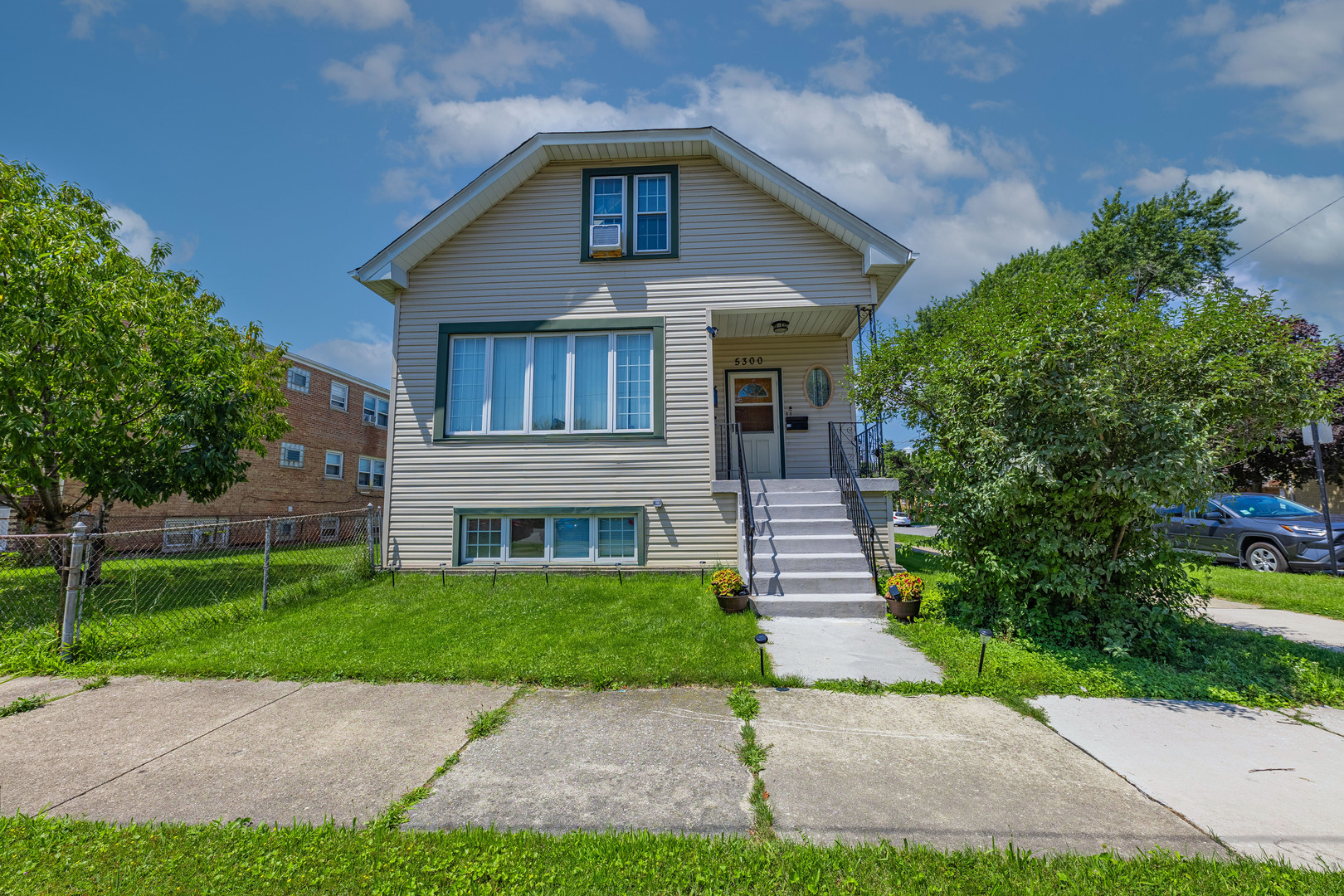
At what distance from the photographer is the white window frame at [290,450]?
2175 centimetres

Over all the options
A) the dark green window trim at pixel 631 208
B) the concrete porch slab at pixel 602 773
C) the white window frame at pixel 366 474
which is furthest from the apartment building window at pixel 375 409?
the concrete porch slab at pixel 602 773

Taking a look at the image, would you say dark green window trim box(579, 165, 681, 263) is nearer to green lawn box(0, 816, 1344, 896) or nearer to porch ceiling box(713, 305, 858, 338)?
porch ceiling box(713, 305, 858, 338)

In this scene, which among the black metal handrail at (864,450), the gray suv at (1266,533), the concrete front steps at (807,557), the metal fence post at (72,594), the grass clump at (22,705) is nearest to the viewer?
the grass clump at (22,705)

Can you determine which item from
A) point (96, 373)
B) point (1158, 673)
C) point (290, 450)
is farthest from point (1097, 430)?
point (290, 450)

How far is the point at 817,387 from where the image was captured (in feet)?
37.0

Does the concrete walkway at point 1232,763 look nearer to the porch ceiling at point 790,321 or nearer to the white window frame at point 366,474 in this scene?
the porch ceiling at point 790,321

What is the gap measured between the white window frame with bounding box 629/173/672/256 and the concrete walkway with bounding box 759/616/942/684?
6454 millimetres

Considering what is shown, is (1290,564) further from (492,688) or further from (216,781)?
(216,781)

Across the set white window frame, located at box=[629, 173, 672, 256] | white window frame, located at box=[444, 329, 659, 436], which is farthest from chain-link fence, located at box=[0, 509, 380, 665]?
white window frame, located at box=[629, 173, 672, 256]

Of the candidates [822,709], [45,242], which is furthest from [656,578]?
[45,242]

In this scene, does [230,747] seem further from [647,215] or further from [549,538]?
[647,215]

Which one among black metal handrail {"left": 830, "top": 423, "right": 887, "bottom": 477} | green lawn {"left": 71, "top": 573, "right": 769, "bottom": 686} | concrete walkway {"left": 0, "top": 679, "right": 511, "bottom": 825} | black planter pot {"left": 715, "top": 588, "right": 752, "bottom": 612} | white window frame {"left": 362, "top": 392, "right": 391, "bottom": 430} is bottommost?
concrete walkway {"left": 0, "top": 679, "right": 511, "bottom": 825}

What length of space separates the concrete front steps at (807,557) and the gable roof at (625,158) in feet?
12.5

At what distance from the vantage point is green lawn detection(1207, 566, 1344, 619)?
307 inches
